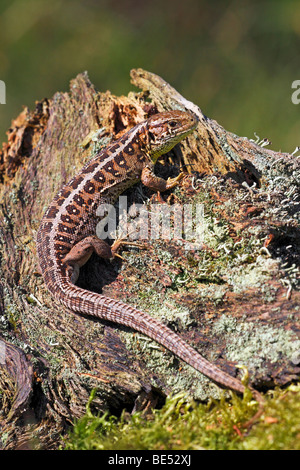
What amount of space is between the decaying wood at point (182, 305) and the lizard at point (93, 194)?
16 cm

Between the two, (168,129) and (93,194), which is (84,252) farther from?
(168,129)

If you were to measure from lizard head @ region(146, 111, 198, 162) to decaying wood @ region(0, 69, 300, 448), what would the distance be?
207 millimetres

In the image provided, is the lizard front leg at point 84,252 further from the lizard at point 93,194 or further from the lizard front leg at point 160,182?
the lizard front leg at point 160,182

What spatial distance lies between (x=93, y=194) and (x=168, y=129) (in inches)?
43.0

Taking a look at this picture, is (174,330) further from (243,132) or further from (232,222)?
(243,132)

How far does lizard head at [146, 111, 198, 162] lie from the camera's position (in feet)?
16.3

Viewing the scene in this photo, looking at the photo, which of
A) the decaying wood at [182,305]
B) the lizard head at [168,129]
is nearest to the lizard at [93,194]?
the lizard head at [168,129]

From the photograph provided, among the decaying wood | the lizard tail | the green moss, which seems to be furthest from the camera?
the decaying wood

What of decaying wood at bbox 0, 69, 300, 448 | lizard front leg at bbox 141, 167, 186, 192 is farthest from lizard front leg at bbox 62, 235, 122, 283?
lizard front leg at bbox 141, 167, 186, 192

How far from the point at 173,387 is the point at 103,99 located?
3994 millimetres

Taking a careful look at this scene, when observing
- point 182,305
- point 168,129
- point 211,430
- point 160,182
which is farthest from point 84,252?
point 211,430

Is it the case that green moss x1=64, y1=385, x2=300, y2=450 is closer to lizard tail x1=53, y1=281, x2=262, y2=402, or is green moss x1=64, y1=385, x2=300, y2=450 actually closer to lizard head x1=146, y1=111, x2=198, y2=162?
lizard tail x1=53, y1=281, x2=262, y2=402

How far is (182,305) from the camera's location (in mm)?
3990

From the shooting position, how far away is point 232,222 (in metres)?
4.21
